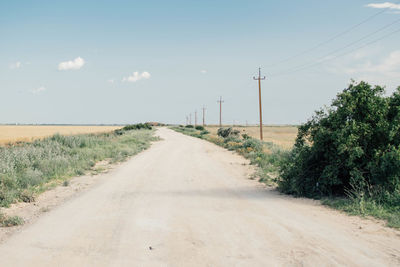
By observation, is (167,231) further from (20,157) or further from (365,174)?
(20,157)

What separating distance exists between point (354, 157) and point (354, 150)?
0.19 meters

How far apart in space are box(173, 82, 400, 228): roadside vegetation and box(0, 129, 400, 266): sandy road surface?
0.84 metres

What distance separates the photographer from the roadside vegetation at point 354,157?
25.8 feet

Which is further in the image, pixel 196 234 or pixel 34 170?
pixel 34 170

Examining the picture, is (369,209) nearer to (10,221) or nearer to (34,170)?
(10,221)

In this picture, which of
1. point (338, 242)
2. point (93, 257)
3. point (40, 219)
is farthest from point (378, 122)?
point (40, 219)

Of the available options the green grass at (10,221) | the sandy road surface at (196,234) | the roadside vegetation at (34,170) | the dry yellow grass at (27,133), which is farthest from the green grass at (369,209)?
the dry yellow grass at (27,133)

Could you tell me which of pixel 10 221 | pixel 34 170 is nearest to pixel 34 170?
pixel 34 170

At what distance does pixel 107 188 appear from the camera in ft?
34.1

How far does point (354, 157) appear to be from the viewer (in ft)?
27.6

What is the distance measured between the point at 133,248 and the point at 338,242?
338cm

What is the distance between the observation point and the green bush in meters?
8.16

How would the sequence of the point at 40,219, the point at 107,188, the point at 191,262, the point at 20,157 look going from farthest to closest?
the point at 20,157 < the point at 107,188 < the point at 40,219 < the point at 191,262

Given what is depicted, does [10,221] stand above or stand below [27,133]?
Result: below
